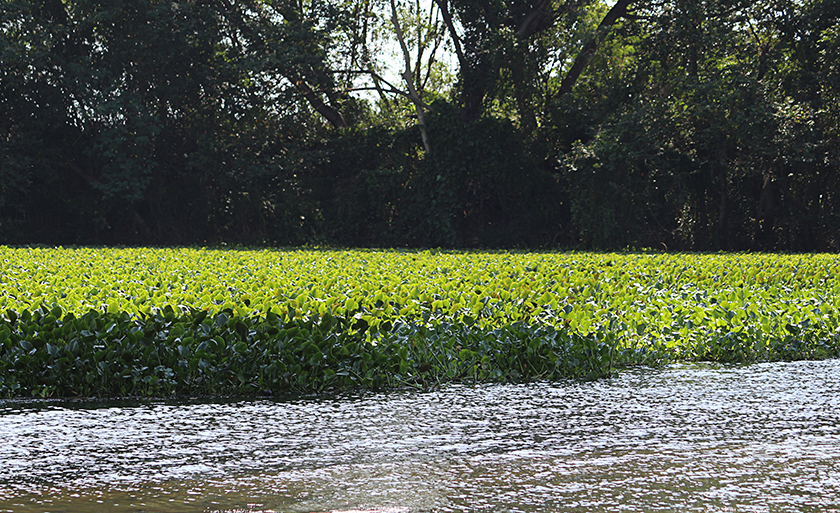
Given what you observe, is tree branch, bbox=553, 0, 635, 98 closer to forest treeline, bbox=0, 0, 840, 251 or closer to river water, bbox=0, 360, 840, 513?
forest treeline, bbox=0, 0, 840, 251

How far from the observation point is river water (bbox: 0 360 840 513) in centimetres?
371

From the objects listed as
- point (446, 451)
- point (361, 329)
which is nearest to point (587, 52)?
point (361, 329)

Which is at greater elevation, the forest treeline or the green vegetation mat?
the forest treeline

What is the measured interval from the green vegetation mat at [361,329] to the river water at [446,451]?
343 millimetres

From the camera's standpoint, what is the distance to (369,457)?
445 centimetres

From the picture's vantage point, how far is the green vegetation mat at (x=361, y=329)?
6.11 m

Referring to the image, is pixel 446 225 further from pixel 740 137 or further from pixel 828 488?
pixel 828 488

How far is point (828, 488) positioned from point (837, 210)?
19531 mm

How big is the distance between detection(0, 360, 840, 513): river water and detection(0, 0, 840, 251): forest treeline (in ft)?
53.3

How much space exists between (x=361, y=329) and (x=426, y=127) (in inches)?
723

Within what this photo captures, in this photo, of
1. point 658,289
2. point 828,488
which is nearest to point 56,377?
point 828,488

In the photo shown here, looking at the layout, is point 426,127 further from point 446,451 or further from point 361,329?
point 446,451

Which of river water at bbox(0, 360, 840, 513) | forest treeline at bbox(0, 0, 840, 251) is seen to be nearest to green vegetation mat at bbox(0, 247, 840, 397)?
river water at bbox(0, 360, 840, 513)

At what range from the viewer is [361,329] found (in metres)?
6.77
